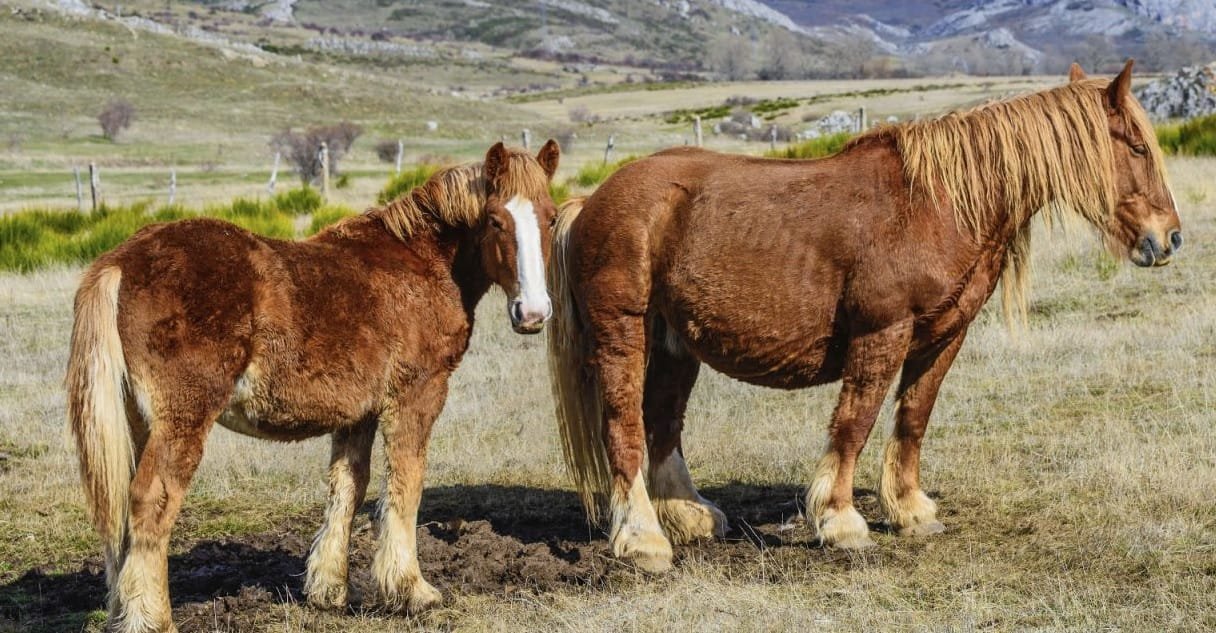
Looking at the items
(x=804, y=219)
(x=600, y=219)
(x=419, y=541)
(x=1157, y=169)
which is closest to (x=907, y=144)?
(x=804, y=219)

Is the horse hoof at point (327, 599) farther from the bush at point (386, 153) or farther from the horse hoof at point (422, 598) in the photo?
the bush at point (386, 153)

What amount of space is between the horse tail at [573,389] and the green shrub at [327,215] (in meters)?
11.6

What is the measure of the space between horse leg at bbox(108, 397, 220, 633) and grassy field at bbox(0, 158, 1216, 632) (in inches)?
27.3

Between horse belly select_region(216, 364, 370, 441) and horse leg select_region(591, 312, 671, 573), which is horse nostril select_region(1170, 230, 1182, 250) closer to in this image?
horse leg select_region(591, 312, 671, 573)

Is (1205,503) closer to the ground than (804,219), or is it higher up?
closer to the ground

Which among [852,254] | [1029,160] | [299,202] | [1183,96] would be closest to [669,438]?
[852,254]

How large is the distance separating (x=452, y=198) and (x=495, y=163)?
37 cm

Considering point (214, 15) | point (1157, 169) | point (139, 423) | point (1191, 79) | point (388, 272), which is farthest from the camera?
point (214, 15)

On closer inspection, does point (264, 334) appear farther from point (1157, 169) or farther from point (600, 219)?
point (1157, 169)

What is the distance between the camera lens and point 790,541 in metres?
6.42

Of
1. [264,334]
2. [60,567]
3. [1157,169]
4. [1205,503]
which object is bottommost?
[60,567]

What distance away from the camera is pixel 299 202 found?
21031mm

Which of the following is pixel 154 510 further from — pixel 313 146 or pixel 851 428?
pixel 313 146

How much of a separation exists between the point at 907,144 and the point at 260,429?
3550 mm
